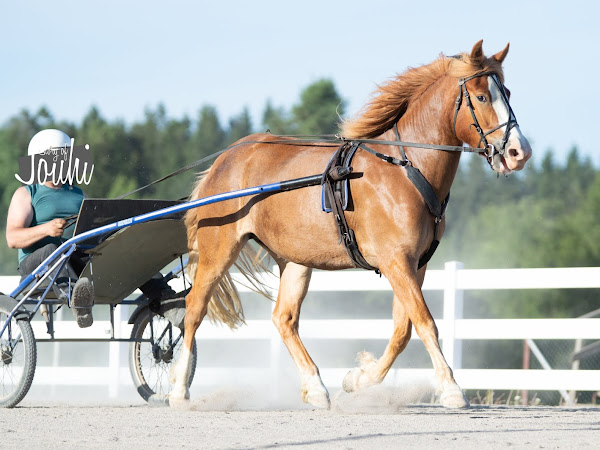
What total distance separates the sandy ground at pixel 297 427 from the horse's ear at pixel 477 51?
215 centimetres

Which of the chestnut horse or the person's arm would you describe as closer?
the chestnut horse

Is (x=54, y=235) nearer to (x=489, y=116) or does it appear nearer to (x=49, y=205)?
(x=49, y=205)

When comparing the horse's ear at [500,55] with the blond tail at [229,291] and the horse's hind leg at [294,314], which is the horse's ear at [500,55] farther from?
the blond tail at [229,291]

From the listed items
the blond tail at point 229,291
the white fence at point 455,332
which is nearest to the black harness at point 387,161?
the blond tail at point 229,291

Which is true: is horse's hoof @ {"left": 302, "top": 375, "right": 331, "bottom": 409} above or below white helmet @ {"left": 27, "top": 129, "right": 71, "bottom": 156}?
below

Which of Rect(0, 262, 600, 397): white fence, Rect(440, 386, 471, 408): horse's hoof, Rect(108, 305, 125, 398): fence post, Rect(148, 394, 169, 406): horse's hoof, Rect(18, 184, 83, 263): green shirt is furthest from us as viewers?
Rect(108, 305, 125, 398): fence post

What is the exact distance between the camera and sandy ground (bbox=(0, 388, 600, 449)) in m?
4.41

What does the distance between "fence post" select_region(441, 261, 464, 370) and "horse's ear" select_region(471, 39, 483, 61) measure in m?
3.14

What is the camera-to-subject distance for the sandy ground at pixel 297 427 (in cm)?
441

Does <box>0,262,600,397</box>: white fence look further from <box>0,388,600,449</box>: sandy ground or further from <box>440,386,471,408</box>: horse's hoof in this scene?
<box>440,386,471,408</box>: horse's hoof

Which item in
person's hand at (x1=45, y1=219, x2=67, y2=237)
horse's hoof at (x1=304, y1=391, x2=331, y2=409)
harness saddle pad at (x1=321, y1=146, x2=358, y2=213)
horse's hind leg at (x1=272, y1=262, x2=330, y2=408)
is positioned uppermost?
→ harness saddle pad at (x1=321, y1=146, x2=358, y2=213)

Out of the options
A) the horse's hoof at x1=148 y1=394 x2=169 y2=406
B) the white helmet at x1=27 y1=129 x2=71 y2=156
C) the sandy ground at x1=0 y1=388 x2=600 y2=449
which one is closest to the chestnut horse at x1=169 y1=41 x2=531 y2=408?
the sandy ground at x1=0 y1=388 x2=600 y2=449

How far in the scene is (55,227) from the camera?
6.53 m

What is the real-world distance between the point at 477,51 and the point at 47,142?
336 cm
